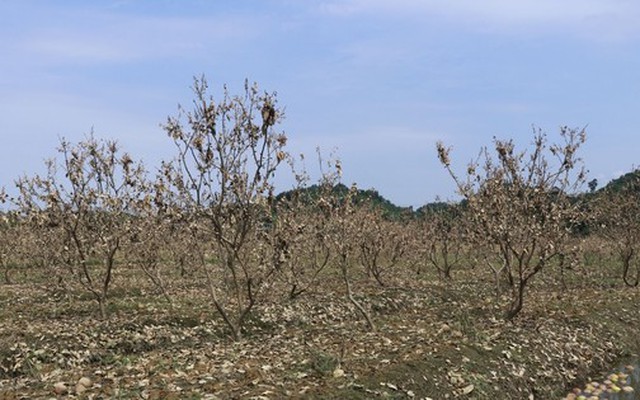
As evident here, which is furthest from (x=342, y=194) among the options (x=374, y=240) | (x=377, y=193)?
(x=377, y=193)

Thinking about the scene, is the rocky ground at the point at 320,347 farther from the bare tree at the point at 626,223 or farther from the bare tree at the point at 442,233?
the bare tree at the point at 442,233

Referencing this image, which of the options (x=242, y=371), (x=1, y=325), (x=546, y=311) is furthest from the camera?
(x=546, y=311)

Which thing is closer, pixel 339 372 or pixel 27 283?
pixel 339 372

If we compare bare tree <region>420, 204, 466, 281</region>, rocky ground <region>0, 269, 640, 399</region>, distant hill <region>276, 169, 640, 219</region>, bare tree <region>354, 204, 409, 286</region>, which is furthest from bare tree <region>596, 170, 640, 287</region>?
bare tree <region>354, 204, 409, 286</region>

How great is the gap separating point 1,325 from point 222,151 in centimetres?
1102

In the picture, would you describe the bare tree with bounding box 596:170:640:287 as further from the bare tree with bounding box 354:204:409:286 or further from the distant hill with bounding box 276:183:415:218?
the distant hill with bounding box 276:183:415:218

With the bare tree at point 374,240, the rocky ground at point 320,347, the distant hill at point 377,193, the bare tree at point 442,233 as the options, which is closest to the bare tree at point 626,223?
the distant hill at point 377,193

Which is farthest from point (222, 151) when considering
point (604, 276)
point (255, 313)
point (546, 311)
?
point (604, 276)

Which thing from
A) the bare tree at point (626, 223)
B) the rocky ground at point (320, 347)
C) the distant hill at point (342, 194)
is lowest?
the rocky ground at point (320, 347)

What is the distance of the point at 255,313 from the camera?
21516mm

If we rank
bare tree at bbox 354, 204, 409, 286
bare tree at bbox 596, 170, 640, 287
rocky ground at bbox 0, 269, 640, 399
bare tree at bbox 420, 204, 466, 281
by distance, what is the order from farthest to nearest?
bare tree at bbox 420, 204, 466, 281 < bare tree at bbox 354, 204, 409, 286 < bare tree at bbox 596, 170, 640, 287 < rocky ground at bbox 0, 269, 640, 399

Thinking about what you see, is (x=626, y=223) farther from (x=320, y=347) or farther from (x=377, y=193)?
(x=320, y=347)

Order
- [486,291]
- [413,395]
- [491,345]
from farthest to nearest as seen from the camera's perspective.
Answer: [486,291]
[491,345]
[413,395]

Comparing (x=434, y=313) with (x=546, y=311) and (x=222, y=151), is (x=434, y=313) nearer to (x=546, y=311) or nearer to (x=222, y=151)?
(x=546, y=311)
